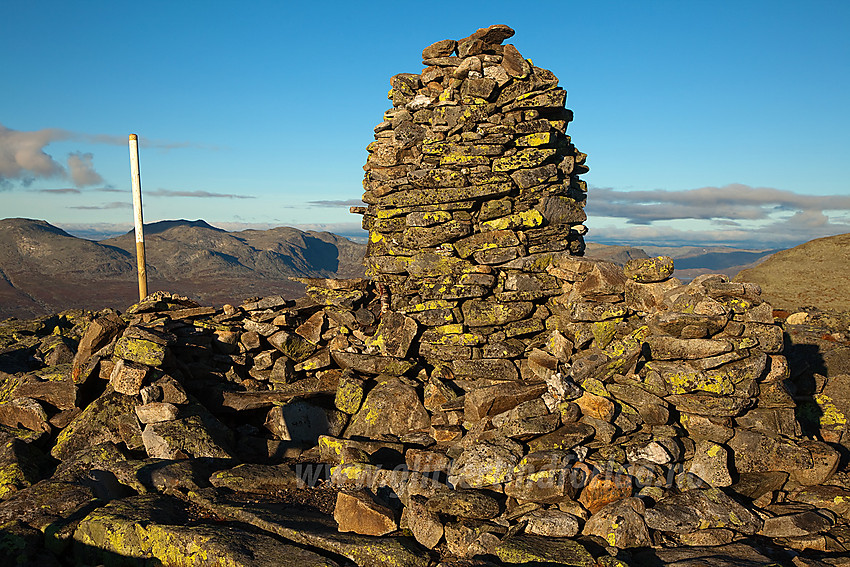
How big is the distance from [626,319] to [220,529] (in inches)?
401

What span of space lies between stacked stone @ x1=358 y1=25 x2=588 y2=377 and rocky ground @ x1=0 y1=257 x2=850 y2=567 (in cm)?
69

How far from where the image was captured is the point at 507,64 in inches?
673

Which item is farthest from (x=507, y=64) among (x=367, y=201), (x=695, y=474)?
(x=695, y=474)

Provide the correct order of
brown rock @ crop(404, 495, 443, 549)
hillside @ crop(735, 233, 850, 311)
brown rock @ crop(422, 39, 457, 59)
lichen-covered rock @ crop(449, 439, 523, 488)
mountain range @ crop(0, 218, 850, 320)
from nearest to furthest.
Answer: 1. brown rock @ crop(404, 495, 443, 549)
2. lichen-covered rock @ crop(449, 439, 523, 488)
3. brown rock @ crop(422, 39, 457, 59)
4. hillside @ crop(735, 233, 850, 311)
5. mountain range @ crop(0, 218, 850, 320)

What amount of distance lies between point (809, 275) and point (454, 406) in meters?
18.2

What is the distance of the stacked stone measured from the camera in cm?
1572

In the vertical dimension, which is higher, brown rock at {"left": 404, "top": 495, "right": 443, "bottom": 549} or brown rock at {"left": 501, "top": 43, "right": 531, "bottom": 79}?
brown rock at {"left": 501, "top": 43, "right": 531, "bottom": 79}

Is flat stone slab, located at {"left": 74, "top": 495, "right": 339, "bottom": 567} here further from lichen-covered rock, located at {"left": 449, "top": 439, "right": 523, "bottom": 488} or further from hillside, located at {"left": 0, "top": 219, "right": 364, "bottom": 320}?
hillside, located at {"left": 0, "top": 219, "right": 364, "bottom": 320}

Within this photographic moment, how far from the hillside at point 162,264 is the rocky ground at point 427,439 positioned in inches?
3770

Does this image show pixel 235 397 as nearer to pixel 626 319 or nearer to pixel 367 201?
pixel 367 201

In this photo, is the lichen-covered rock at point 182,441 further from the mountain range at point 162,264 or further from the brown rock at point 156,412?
the mountain range at point 162,264

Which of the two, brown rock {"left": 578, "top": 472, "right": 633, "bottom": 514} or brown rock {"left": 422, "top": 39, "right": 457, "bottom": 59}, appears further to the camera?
brown rock {"left": 422, "top": 39, "right": 457, "bottom": 59}

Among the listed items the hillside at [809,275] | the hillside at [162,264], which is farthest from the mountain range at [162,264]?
the hillside at [809,275]

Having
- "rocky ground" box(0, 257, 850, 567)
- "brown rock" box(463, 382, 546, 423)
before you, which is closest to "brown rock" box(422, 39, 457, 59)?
"rocky ground" box(0, 257, 850, 567)
